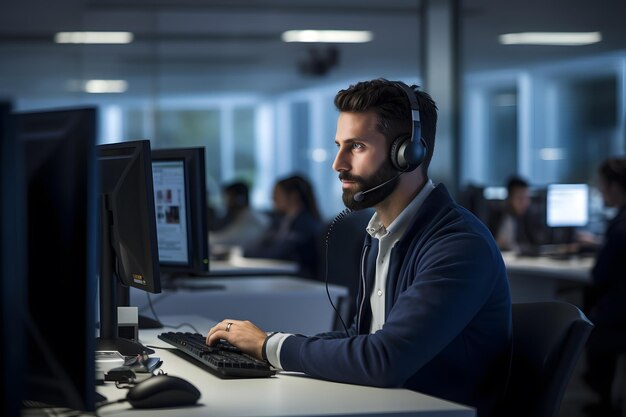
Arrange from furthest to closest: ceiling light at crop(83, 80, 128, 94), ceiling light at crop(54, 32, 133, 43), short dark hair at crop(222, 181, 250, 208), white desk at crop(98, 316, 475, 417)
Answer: ceiling light at crop(83, 80, 128, 94) → ceiling light at crop(54, 32, 133, 43) → short dark hair at crop(222, 181, 250, 208) → white desk at crop(98, 316, 475, 417)

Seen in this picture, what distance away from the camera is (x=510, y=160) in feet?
26.7

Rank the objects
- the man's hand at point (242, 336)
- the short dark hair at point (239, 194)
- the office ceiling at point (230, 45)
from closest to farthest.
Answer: the man's hand at point (242, 336) → the office ceiling at point (230, 45) → the short dark hair at point (239, 194)

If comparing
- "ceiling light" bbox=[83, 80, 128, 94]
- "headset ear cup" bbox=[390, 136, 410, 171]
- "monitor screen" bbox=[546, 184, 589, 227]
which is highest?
"ceiling light" bbox=[83, 80, 128, 94]

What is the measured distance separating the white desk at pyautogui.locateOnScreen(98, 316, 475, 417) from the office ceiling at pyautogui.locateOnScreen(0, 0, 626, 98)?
631cm

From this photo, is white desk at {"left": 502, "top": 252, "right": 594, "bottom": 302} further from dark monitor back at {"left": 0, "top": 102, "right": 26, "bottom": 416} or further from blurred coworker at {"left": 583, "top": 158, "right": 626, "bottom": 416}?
dark monitor back at {"left": 0, "top": 102, "right": 26, "bottom": 416}

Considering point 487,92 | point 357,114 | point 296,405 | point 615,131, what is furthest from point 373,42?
point 296,405

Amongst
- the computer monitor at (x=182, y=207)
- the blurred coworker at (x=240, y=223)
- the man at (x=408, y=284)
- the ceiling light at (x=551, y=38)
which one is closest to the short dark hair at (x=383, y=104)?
the man at (x=408, y=284)

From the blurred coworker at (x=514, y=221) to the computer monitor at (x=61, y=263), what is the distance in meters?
5.41

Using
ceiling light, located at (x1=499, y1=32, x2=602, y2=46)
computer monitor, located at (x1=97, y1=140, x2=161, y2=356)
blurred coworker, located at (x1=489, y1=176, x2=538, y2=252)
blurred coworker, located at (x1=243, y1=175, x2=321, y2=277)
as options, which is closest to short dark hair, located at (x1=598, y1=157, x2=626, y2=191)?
blurred coworker, located at (x1=489, y1=176, x2=538, y2=252)

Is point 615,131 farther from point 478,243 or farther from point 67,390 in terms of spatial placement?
point 67,390

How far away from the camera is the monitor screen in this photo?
6359 mm

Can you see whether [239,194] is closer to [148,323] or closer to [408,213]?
[148,323]

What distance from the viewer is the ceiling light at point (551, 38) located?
7500 mm

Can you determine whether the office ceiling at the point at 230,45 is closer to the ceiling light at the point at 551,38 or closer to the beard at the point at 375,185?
the ceiling light at the point at 551,38
